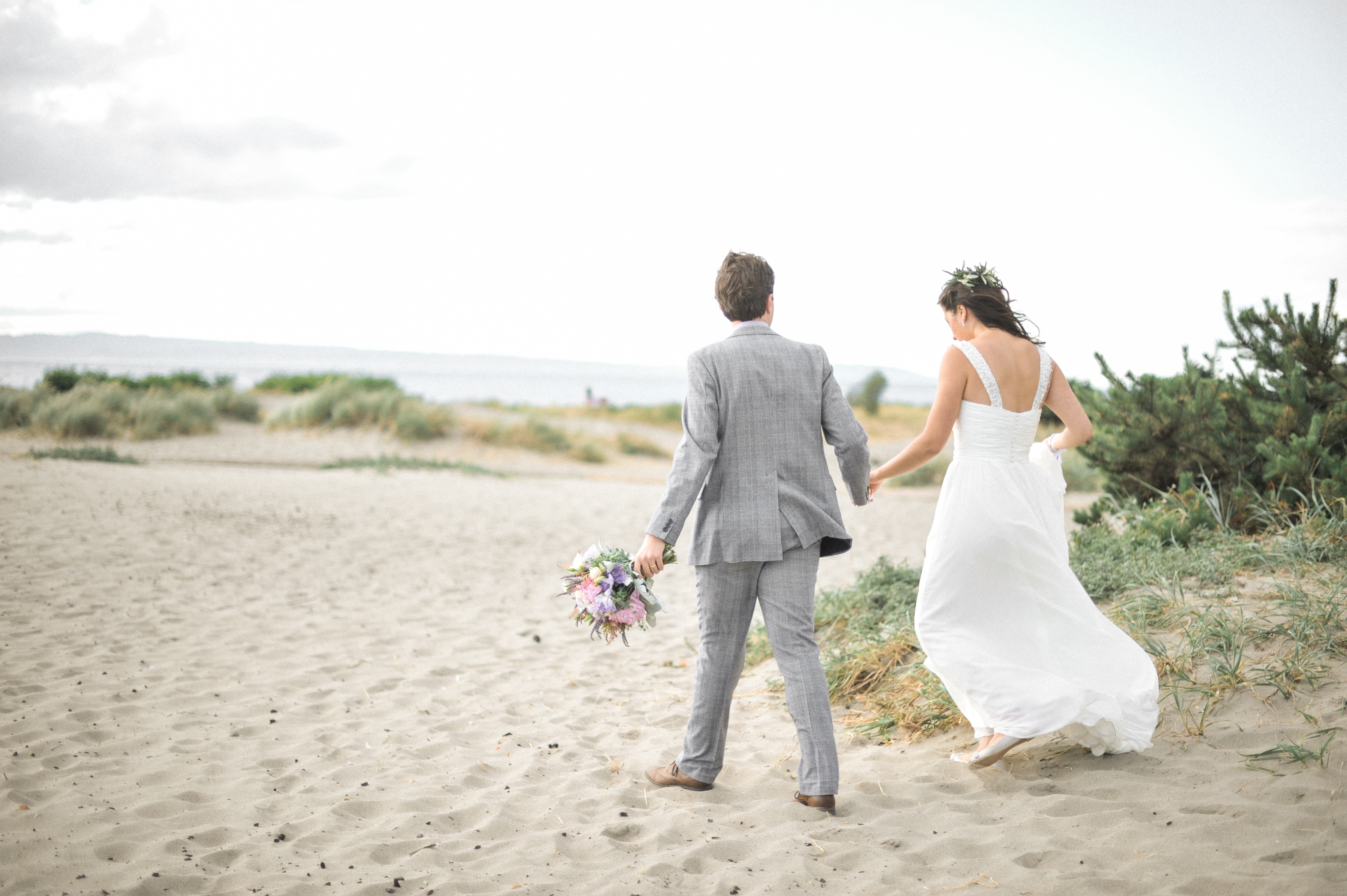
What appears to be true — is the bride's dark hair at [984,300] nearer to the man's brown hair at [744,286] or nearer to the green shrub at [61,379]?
the man's brown hair at [744,286]

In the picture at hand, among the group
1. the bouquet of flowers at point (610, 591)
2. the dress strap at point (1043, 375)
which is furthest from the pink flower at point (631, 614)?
the dress strap at point (1043, 375)

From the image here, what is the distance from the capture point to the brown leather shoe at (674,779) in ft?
11.7

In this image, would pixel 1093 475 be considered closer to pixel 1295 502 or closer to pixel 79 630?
pixel 1295 502

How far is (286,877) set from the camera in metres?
2.87

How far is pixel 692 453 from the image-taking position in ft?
10.3

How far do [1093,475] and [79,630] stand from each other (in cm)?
1627

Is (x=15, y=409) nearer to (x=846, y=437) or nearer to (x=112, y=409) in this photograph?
(x=112, y=409)

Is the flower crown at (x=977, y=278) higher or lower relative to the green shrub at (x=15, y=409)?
higher

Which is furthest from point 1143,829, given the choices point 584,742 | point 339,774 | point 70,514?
point 70,514

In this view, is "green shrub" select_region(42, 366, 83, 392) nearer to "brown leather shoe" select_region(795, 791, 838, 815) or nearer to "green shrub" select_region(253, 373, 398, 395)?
"green shrub" select_region(253, 373, 398, 395)

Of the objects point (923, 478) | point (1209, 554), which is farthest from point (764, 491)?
point (923, 478)

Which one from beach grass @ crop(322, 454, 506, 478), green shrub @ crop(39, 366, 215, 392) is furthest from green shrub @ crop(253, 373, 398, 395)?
beach grass @ crop(322, 454, 506, 478)

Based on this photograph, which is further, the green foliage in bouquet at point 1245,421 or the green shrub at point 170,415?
the green shrub at point 170,415

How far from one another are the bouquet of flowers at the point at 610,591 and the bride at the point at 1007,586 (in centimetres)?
103
